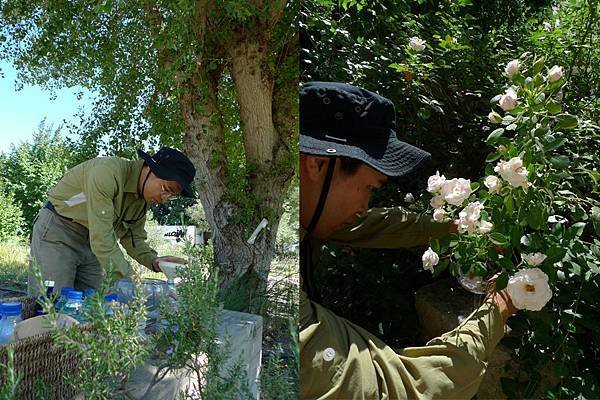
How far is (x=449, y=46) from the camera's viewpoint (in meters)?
1.60

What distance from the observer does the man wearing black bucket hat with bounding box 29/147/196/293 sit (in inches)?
46.9

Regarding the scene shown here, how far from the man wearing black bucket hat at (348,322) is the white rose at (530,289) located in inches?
3.1

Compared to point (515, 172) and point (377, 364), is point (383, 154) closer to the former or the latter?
point (515, 172)

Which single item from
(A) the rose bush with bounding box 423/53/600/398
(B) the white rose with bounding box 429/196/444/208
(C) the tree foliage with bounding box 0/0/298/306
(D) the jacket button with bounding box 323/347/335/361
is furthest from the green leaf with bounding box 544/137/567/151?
(C) the tree foliage with bounding box 0/0/298/306

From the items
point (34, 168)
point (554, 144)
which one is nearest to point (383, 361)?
point (554, 144)

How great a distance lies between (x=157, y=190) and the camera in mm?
1322

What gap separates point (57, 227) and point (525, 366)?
3.49 ft

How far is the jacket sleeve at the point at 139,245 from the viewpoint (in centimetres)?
126

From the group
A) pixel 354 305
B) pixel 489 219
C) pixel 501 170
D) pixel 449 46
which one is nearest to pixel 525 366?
pixel 489 219

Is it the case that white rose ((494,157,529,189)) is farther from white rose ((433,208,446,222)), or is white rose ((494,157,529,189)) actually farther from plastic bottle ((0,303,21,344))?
plastic bottle ((0,303,21,344))

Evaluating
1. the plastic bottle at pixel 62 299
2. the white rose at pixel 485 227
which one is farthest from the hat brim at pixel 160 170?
the white rose at pixel 485 227

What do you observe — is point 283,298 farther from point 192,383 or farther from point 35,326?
point 35,326

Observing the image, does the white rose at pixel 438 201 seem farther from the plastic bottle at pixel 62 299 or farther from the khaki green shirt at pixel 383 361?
the plastic bottle at pixel 62 299

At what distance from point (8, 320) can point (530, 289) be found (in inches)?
38.7
